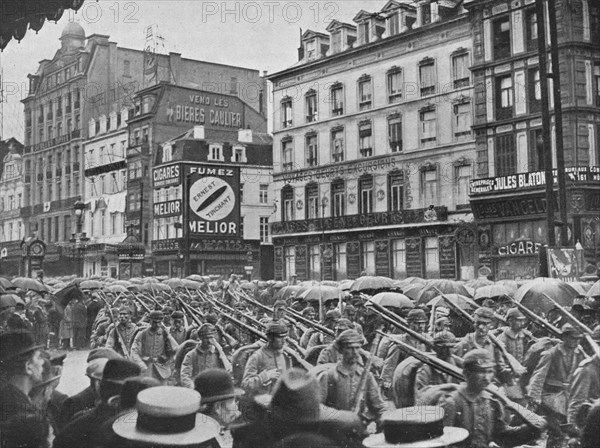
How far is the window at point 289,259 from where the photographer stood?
1453 inches

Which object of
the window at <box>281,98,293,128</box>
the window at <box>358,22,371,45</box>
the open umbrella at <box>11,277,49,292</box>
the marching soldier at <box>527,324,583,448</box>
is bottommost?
the marching soldier at <box>527,324,583,448</box>

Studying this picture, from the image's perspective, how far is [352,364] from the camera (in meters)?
6.48

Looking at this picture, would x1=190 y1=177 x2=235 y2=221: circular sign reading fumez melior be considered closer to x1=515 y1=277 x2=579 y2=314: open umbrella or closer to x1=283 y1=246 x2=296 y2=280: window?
x1=515 y1=277 x2=579 y2=314: open umbrella

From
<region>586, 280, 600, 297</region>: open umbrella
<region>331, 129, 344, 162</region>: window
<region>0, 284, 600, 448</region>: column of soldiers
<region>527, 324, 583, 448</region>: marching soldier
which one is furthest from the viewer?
<region>331, 129, 344, 162</region>: window

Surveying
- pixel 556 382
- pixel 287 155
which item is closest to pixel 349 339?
pixel 556 382

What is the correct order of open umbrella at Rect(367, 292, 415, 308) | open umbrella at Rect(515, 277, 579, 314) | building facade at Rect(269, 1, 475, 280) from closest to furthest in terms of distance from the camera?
1. open umbrella at Rect(515, 277, 579, 314)
2. open umbrella at Rect(367, 292, 415, 308)
3. building facade at Rect(269, 1, 475, 280)

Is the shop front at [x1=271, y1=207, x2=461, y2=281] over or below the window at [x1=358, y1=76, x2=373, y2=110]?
below

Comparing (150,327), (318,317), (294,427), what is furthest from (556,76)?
(294,427)

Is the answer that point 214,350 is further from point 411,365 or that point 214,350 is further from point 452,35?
point 452,35

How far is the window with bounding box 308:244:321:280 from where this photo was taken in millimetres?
35969

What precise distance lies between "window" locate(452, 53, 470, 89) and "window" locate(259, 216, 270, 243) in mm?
14473

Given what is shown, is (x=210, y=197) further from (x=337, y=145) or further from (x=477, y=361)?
(x=337, y=145)

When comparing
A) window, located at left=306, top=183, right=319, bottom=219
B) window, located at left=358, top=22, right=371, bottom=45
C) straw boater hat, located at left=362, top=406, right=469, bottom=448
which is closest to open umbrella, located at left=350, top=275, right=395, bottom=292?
straw boater hat, located at left=362, top=406, right=469, bottom=448

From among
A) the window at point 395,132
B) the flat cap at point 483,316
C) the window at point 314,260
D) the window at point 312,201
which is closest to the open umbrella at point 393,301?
the flat cap at point 483,316
